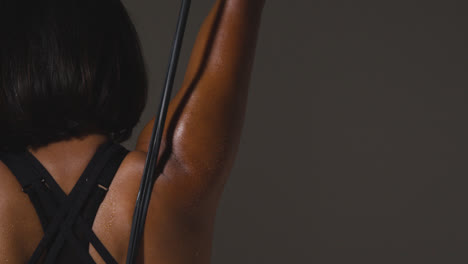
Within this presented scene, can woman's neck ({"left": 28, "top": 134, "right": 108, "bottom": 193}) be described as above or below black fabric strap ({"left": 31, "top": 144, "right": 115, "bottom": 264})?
above

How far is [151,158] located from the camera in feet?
1.73

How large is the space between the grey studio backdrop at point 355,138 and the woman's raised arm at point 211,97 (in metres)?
0.77

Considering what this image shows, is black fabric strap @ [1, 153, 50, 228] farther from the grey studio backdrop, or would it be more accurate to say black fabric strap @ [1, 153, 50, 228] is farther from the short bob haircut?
the grey studio backdrop

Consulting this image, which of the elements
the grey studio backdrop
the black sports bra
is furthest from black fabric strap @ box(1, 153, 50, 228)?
the grey studio backdrop

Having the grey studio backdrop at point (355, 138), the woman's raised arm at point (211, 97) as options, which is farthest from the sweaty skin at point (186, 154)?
the grey studio backdrop at point (355, 138)

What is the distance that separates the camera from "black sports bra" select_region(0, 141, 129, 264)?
1.76 feet

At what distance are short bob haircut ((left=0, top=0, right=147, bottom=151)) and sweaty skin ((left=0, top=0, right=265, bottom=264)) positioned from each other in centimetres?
3

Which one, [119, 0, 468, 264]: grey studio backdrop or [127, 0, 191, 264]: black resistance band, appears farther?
[119, 0, 468, 264]: grey studio backdrop

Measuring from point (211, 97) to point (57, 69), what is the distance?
0.61 feet

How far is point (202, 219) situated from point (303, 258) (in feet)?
2.70

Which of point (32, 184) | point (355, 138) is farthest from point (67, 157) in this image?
point (355, 138)

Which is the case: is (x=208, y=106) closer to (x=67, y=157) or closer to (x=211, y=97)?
(x=211, y=97)

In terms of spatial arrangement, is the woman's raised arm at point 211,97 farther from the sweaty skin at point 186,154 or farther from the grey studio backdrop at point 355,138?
the grey studio backdrop at point 355,138

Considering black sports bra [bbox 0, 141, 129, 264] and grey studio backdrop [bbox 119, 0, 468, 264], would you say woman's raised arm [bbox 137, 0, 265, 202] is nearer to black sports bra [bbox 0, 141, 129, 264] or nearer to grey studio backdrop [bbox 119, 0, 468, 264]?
black sports bra [bbox 0, 141, 129, 264]
